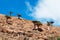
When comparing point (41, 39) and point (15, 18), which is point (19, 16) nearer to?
point (15, 18)

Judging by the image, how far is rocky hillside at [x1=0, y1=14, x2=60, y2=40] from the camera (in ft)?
223

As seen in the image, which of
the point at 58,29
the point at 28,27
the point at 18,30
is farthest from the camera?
the point at 58,29

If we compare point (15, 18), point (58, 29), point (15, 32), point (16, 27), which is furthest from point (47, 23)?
point (15, 32)

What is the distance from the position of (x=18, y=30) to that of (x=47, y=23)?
22798mm

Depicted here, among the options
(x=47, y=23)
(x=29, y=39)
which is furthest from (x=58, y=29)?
(x=29, y=39)

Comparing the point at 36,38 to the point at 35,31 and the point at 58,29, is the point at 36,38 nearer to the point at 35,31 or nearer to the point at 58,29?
the point at 35,31

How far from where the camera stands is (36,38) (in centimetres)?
6938

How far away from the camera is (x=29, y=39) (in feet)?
216

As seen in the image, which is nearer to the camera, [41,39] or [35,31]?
[41,39]

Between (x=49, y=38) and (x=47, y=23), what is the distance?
25.4m

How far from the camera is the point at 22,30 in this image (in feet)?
252

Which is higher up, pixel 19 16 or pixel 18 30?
pixel 19 16

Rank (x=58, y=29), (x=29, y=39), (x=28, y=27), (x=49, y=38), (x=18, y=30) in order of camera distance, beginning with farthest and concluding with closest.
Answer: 1. (x=58, y=29)
2. (x=28, y=27)
3. (x=18, y=30)
4. (x=49, y=38)
5. (x=29, y=39)

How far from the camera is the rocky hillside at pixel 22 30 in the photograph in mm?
67875
